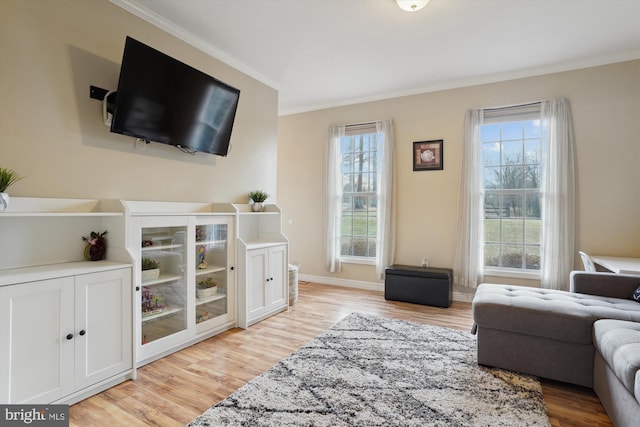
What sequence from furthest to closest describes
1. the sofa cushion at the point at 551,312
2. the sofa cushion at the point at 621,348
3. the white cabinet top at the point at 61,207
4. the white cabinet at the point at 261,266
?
1. the white cabinet at the point at 261,266
2. the sofa cushion at the point at 551,312
3. the white cabinet top at the point at 61,207
4. the sofa cushion at the point at 621,348

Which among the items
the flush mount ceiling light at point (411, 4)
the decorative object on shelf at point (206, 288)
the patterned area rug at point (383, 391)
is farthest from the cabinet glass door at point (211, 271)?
the flush mount ceiling light at point (411, 4)

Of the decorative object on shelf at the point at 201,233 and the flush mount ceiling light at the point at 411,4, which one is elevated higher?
the flush mount ceiling light at the point at 411,4

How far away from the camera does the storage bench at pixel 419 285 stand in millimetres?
3988

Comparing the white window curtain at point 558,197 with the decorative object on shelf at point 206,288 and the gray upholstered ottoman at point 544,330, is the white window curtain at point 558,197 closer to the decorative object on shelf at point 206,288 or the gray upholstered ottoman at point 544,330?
the gray upholstered ottoman at point 544,330

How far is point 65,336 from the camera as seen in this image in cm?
194

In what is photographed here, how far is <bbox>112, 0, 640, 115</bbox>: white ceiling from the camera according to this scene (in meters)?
2.68

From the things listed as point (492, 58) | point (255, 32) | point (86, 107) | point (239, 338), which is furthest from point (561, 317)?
point (86, 107)

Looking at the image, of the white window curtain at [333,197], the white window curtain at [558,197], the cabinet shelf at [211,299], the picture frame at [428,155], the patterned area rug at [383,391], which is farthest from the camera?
the white window curtain at [333,197]

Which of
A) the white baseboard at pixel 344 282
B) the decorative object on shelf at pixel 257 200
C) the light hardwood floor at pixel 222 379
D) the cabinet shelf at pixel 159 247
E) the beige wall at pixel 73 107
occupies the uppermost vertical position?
the beige wall at pixel 73 107

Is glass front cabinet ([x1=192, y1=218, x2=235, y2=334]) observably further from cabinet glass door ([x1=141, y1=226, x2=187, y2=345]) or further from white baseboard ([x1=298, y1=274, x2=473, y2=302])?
white baseboard ([x1=298, y1=274, x2=473, y2=302])

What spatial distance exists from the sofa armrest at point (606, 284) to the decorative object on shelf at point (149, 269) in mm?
3511

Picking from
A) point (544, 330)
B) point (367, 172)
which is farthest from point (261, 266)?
point (544, 330)

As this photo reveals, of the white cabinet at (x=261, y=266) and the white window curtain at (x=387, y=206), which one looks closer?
the white cabinet at (x=261, y=266)

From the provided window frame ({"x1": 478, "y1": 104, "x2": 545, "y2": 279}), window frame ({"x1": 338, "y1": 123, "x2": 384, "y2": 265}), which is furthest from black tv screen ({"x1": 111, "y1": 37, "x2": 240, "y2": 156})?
window frame ({"x1": 478, "y1": 104, "x2": 545, "y2": 279})
